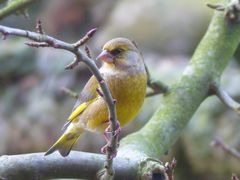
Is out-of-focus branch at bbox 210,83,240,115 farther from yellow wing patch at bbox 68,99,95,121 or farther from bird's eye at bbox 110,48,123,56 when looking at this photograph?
yellow wing patch at bbox 68,99,95,121

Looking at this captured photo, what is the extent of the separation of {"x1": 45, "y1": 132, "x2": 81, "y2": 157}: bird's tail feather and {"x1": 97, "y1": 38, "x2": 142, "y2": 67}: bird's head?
0.40 metres

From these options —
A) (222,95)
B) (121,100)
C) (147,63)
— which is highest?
(121,100)

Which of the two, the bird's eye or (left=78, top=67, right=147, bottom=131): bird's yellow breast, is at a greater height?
the bird's eye

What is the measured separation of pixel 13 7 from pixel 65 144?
657mm

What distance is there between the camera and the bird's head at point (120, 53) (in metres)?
2.80

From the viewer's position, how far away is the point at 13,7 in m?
2.76

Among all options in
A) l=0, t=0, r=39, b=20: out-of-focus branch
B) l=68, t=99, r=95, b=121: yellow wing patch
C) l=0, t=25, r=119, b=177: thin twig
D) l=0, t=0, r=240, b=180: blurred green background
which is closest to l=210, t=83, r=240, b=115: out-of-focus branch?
l=68, t=99, r=95, b=121: yellow wing patch

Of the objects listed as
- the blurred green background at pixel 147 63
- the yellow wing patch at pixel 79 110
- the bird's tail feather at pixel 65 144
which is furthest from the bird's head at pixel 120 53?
the blurred green background at pixel 147 63

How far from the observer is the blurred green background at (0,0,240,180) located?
6.24 metres

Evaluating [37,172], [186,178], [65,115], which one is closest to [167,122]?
[37,172]

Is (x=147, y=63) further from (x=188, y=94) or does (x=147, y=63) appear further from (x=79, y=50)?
(x=79, y=50)

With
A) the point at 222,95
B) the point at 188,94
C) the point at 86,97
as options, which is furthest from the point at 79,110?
the point at 222,95

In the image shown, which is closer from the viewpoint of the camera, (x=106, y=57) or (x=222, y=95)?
(x=106, y=57)

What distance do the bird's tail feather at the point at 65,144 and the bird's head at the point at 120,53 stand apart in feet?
1.31
